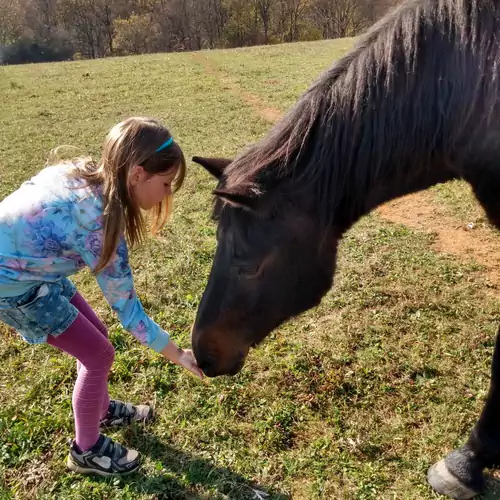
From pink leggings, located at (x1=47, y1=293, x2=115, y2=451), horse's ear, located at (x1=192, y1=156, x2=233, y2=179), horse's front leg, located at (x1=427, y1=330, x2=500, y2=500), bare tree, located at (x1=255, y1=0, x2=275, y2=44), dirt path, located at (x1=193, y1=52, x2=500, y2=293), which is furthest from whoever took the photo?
bare tree, located at (x1=255, y1=0, x2=275, y2=44)

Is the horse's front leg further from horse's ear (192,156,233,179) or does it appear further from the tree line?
the tree line

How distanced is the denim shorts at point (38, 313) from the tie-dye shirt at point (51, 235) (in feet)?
0.18

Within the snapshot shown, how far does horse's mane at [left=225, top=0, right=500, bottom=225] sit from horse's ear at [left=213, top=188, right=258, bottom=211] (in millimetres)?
47

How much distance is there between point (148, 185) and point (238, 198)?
718 millimetres

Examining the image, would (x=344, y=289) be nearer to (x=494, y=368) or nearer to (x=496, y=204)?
(x=494, y=368)

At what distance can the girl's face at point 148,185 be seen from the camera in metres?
Answer: 2.31

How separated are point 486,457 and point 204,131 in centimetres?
936

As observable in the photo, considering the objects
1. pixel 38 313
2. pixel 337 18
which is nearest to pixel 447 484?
pixel 38 313

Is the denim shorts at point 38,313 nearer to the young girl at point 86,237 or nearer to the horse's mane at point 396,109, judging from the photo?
the young girl at point 86,237

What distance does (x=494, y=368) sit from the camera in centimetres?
242

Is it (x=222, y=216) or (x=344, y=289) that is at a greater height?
(x=222, y=216)

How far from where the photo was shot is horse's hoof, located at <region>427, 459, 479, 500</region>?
2.40 m

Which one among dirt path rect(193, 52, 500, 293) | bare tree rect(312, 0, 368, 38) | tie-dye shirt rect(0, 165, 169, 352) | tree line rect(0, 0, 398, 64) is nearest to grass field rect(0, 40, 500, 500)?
dirt path rect(193, 52, 500, 293)

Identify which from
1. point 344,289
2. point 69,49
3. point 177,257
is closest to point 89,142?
point 177,257
